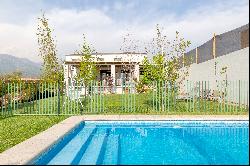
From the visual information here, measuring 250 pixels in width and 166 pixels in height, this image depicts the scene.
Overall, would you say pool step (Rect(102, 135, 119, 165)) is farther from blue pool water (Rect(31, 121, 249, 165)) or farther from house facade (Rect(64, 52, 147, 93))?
house facade (Rect(64, 52, 147, 93))

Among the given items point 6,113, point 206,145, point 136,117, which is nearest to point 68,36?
point 6,113

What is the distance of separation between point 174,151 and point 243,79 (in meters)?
11.9

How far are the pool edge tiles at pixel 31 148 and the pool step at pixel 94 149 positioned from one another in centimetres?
81

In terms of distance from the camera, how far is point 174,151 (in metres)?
8.47

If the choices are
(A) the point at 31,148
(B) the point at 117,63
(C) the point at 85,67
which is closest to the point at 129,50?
(B) the point at 117,63

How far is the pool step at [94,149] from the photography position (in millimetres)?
7078

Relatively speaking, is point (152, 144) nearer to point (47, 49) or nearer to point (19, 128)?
point (19, 128)

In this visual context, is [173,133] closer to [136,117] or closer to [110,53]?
[136,117]

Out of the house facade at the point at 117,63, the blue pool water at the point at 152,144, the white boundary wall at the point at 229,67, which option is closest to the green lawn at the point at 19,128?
the blue pool water at the point at 152,144

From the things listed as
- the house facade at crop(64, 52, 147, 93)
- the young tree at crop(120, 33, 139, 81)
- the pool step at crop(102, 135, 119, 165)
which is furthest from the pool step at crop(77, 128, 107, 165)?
the young tree at crop(120, 33, 139, 81)

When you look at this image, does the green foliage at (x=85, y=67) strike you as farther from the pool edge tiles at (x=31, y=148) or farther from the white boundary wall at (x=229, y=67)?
the pool edge tiles at (x=31, y=148)

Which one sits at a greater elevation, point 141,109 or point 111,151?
point 141,109

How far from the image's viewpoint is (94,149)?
8562 mm

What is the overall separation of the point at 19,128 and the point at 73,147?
3.45m
